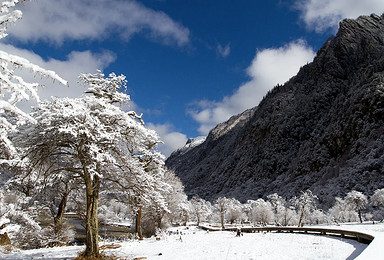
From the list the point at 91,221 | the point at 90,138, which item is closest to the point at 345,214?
the point at 91,221

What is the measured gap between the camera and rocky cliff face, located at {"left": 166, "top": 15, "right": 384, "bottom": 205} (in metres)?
85.8

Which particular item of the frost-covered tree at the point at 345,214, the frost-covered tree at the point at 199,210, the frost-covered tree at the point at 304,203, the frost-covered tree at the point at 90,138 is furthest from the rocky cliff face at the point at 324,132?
the frost-covered tree at the point at 90,138

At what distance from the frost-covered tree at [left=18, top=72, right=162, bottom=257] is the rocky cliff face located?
76237 millimetres

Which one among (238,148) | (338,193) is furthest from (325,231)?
(238,148)

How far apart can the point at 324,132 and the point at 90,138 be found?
124 meters

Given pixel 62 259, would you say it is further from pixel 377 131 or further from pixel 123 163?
pixel 377 131

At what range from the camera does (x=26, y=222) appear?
14.1 m

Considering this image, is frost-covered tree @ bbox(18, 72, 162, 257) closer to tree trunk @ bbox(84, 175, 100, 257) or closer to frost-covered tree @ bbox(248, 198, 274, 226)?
tree trunk @ bbox(84, 175, 100, 257)

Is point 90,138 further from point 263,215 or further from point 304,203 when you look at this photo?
point 263,215

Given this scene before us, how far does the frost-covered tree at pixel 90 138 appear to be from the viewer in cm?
911

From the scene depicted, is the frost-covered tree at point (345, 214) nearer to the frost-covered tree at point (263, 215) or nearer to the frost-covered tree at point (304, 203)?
the frost-covered tree at point (304, 203)

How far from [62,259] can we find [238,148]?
179 metres

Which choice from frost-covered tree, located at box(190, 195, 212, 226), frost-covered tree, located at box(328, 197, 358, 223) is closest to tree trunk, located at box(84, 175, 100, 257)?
frost-covered tree, located at box(190, 195, 212, 226)

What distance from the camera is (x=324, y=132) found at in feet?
379
